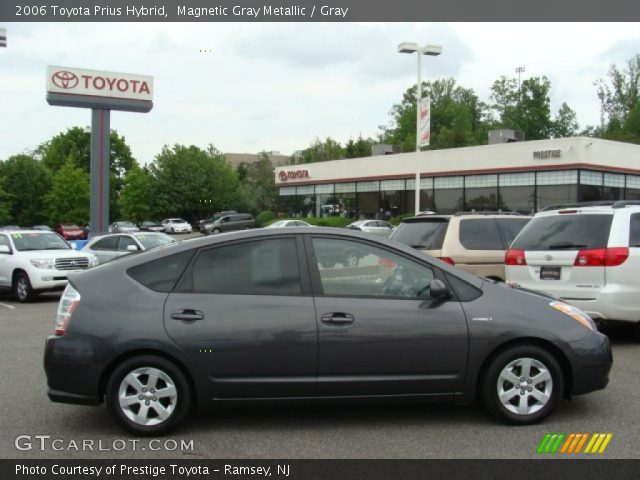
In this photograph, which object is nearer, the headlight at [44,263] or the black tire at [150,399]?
the black tire at [150,399]

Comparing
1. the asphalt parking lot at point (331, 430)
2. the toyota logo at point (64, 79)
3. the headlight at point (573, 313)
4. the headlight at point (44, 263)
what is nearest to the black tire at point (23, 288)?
the headlight at point (44, 263)

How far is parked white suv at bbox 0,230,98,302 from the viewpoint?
50.1ft

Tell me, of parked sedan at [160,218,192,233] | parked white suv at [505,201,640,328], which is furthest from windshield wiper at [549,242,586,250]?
parked sedan at [160,218,192,233]

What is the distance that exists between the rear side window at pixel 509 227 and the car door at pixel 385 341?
6024 mm

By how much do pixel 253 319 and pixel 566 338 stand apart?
2526 millimetres

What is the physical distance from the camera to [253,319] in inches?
203

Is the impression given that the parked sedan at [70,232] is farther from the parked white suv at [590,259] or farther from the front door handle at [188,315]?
the front door handle at [188,315]

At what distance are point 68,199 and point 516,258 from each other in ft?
194

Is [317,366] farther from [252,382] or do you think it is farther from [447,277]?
[447,277]

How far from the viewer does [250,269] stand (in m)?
5.37

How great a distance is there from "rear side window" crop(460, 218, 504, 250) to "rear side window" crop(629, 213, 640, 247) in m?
2.55

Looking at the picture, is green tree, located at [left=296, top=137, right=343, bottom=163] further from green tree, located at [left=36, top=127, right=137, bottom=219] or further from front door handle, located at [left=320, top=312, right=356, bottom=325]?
front door handle, located at [left=320, top=312, right=356, bottom=325]

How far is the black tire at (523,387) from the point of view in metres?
5.27
